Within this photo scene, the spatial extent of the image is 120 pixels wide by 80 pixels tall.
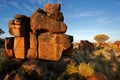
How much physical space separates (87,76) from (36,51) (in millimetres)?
6518

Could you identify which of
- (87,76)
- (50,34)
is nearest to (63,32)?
(50,34)

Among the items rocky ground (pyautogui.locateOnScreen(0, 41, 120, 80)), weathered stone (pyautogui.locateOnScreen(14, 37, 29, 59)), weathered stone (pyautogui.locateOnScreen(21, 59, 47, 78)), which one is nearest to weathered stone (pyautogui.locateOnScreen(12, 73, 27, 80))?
rocky ground (pyautogui.locateOnScreen(0, 41, 120, 80))

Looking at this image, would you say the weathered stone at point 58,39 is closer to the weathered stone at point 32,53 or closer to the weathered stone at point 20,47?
the weathered stone at point 32,53

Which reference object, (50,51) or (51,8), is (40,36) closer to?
(50,51)

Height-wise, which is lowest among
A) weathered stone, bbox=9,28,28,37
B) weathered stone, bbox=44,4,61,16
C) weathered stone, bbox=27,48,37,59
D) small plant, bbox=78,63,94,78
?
small plant, bbox=78,63,94,78

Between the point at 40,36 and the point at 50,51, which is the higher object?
the point at 40,36

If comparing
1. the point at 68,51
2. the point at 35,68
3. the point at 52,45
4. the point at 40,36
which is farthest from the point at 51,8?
the point at 35,68

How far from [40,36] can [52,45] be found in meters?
1.78

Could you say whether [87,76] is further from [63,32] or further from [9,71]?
[9,71]

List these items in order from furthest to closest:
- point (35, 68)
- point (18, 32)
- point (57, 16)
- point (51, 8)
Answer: point (51, 8)
point (57, 16)
point (18, 32)
point (35, 68)

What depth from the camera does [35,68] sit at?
21938mm

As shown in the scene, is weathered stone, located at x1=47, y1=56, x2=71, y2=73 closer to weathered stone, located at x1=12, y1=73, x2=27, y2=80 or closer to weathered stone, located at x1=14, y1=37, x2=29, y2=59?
weathered stone, located at x1=14, y1=37, x2=29, y2=59

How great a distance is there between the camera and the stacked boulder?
2538 centimetres

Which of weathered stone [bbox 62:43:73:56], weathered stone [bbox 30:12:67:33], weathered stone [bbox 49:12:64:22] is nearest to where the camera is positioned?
weathered stone [bbox 30:12:67:33]
